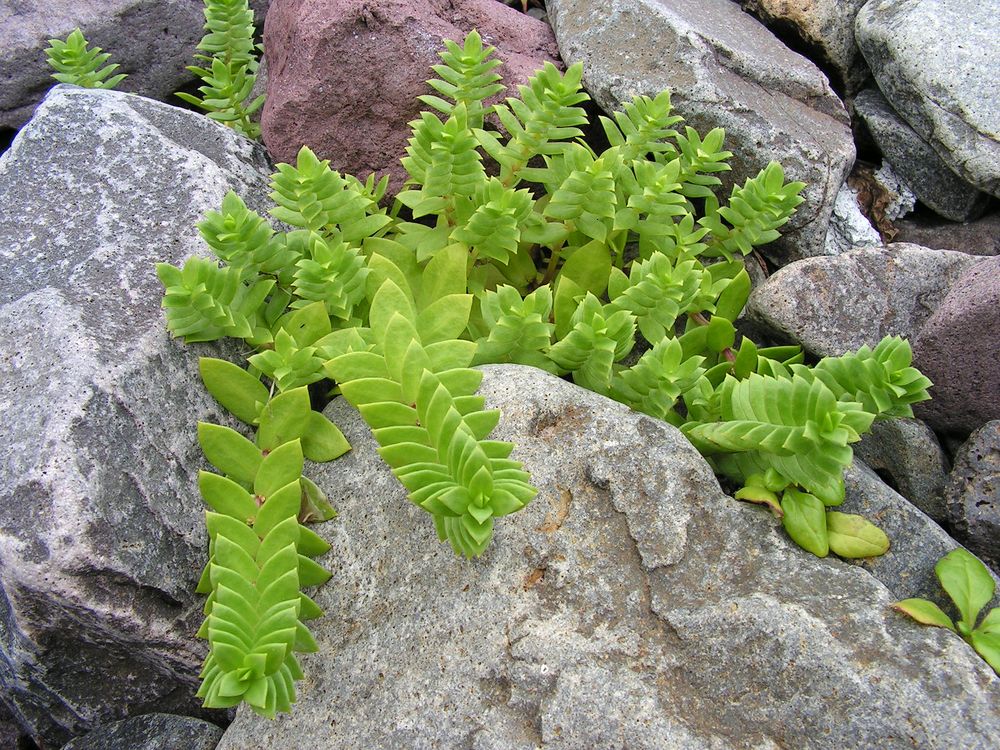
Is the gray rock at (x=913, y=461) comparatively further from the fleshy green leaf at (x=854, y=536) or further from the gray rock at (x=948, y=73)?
the gray rock at (x=948, y=73)

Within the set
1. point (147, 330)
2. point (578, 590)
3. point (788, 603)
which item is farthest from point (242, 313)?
point (788, 603)

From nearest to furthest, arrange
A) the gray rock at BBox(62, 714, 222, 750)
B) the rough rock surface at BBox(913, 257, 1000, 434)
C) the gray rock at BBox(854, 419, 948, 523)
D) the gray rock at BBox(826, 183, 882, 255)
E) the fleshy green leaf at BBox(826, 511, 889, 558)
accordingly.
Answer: the fleshy green leaf at BBox(826, 511, 889, 558) < the gray rock at BBox(62, 714, 222, 750) < the rough rock surface at BBox(913, 257, 1000, 434) < the gray rock at BBox(854, 419, 948, 523) < the gray rock at BBox(826, 183, 882, 255)

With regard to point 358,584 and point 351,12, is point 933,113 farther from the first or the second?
point 358,584

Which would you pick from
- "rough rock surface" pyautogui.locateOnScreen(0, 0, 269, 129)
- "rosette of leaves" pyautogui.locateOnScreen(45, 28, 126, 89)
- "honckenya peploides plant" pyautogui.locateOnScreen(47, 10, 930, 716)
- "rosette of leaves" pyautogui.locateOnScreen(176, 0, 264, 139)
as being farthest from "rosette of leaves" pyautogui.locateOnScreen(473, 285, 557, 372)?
"rough rock surface" pyautogui.locateOnScreen(0, 0, 269, 129)

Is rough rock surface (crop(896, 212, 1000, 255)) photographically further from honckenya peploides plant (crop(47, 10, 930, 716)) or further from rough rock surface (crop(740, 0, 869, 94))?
honckenya peploides plant (crop(47, 10, 930, 716))

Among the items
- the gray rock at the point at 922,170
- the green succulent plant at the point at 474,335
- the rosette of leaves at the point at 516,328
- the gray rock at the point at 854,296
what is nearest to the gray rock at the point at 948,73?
the gray rock at the point at 922,170
